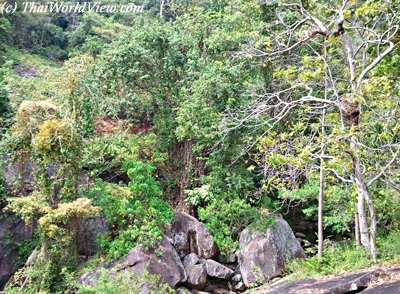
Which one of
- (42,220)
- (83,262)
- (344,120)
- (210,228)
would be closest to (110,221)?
(83,262)

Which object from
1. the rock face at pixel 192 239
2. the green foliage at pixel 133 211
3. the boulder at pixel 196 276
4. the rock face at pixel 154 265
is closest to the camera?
the rock face at pixel 154 265

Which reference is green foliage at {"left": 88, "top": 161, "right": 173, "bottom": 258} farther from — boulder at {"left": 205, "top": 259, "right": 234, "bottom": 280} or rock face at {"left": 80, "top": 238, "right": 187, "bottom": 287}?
boulder at {"left": 205, "top": 259, "right": 234, "bottom": 280}

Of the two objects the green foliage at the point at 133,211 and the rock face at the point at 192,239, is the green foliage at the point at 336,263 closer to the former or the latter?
the rock face at the point at 192,239

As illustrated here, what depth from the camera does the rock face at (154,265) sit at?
8.72 m

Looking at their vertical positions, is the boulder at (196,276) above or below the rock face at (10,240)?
below

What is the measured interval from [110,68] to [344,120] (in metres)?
8.08

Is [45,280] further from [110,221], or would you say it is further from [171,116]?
[171,116]

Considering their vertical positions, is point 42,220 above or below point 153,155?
below

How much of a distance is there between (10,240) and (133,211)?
3384 mm

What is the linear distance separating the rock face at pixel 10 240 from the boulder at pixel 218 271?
15.5ft

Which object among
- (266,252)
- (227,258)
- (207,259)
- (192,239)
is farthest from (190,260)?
(266,252)

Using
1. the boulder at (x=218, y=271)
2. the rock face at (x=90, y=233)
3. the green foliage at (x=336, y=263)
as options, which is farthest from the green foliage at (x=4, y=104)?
the green foliage at (x=336, y=263)

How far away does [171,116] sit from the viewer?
12.2m

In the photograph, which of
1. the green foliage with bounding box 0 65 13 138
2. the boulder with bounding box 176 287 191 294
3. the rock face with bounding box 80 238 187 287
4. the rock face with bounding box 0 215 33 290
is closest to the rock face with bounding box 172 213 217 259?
the rock face with bounding box 80 238 187 287
